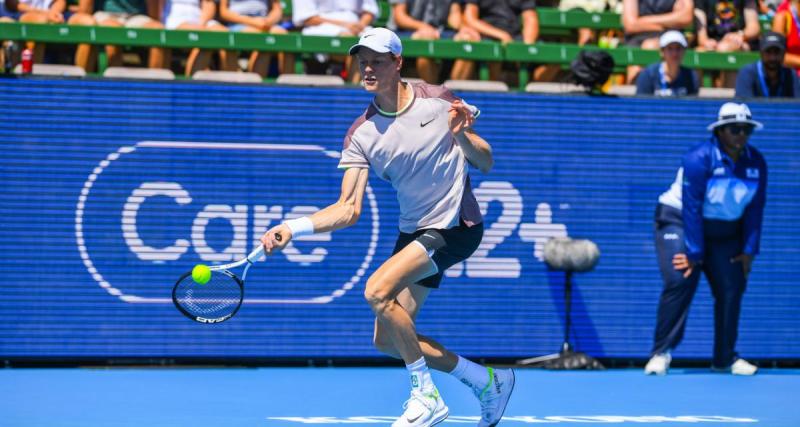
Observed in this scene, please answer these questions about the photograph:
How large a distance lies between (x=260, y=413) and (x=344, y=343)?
8.31 feet

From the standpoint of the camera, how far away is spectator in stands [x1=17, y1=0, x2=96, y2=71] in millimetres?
10227

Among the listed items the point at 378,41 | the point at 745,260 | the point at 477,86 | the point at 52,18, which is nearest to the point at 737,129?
the point at 745,260

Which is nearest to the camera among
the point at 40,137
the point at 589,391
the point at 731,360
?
the point at 589,391

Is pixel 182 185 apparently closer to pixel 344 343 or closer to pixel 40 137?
pixel 40 137

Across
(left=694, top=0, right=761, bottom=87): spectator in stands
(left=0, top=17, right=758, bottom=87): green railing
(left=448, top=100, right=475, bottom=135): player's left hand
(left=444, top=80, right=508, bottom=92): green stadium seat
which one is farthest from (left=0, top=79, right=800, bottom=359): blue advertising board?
(left=448, top=100, right=475, bottom=135): player's left hand

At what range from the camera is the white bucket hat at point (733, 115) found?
30.3 feet

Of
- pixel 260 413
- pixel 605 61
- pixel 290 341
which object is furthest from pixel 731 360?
pixel 260 413

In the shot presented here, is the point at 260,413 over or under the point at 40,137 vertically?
under

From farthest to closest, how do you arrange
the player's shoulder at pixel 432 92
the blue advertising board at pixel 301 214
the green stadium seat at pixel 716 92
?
the green stadium seat at pixel 716 92, the blue advertising board at pixel 301 214, the player's shoulder at pixel 432 92

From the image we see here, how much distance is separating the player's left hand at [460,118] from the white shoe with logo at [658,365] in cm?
424

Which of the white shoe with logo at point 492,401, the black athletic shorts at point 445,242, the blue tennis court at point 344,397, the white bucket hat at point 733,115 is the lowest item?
the blue tennis court at point 344,397

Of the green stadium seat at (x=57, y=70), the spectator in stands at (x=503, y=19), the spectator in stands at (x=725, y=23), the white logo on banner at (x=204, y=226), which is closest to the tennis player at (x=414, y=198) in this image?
the white logo on banner at (x=204, y=226)

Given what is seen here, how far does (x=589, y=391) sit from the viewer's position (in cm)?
847

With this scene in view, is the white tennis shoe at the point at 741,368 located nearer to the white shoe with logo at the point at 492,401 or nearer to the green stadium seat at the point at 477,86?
the green stadium seat at the point at 477,86
